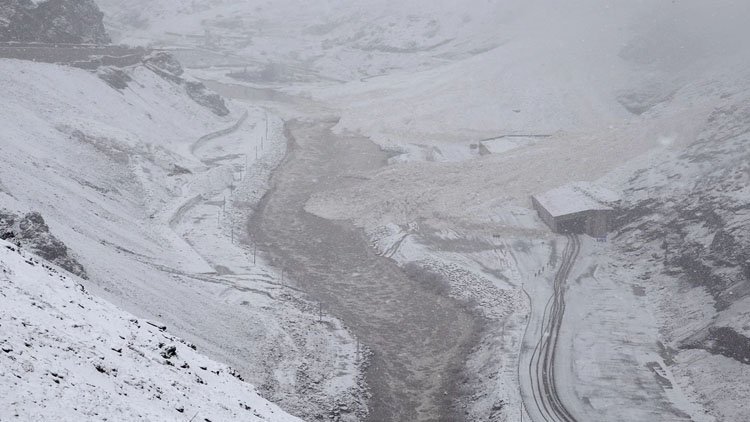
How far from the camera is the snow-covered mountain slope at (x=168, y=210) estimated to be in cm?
3133

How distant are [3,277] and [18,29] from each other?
56.7 m

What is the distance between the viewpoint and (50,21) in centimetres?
6956

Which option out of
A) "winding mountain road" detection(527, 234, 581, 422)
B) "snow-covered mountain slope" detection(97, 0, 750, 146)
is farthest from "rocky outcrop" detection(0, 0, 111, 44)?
"winding mountain road" detection(527, 234, 581, 422)

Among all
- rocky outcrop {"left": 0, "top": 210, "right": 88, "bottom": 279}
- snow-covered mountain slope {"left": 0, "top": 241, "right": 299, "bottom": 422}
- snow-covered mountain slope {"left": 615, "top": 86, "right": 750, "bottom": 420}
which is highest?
snow-covered mountain slope {"left": 615, "top": 86, "right": 750, "bottom": 420}

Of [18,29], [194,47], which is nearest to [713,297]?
[18,29]

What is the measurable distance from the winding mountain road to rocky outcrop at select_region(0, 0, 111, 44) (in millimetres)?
56873

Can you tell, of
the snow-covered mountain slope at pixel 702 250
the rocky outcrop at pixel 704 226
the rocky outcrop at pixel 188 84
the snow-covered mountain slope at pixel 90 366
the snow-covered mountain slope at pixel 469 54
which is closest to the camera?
the snow-covered mountain slope at pixel 90 366

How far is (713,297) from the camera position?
36.0 metres

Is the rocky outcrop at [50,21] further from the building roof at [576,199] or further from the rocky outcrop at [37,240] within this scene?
the building roof at [576,199]

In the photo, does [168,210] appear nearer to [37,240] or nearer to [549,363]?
[37,240]

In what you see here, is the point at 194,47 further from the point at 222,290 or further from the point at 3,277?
the point at 3,277

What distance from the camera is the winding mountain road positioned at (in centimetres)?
2842

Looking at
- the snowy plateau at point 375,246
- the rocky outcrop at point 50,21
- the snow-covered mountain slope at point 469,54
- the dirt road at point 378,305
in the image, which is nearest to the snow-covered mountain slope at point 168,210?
the snowy plateau at point 375,246

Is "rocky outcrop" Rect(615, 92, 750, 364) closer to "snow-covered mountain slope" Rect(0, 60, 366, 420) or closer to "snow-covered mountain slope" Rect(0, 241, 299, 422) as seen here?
"snow-covered mountain slope" Rect(0, 60, 366, 420)
